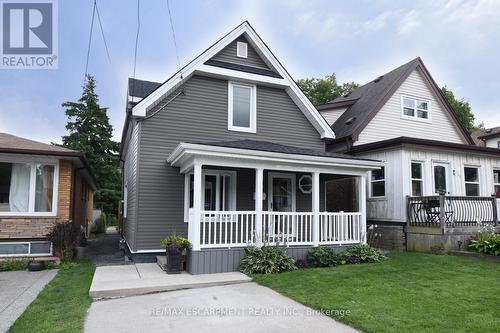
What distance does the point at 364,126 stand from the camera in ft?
47.0

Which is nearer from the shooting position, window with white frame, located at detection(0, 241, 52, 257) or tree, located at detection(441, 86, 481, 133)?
window with white frame, located at detection(0, 241, 52, 257)

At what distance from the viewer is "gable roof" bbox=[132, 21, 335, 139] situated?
10.5 m

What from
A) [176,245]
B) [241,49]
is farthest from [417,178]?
[176,245]

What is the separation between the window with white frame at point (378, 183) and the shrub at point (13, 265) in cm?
1088

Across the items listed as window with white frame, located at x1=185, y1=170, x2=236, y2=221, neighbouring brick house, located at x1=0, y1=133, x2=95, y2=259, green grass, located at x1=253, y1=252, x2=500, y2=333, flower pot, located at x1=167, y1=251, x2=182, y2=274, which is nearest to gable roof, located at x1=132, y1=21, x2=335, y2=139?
Result: window with white frame, located at x1=185, y1=170, x2=236, y2=221

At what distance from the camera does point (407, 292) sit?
647 centimetres

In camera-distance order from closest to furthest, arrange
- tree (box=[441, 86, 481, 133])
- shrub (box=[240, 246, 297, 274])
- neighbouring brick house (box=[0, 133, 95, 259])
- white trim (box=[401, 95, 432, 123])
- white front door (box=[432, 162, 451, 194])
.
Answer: shrub (box=[240, 246, 297, 274]) → neighbouring brick house (box=[0, 133, 95, 259]) → white front door (box=[432, 162, 451, 194]) → white trim (box=[401, 95, 432, 123]) → tree (box=[441, 86, 481, 133])

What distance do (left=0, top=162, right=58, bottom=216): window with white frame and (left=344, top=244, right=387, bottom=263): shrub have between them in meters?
8.19

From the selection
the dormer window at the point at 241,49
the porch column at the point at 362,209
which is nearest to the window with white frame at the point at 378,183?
the porch column at the point at 362,209

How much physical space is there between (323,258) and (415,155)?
205 inches

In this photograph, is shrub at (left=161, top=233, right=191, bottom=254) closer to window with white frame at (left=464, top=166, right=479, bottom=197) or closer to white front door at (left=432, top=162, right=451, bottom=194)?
white front door at (left=432, top=162, right=451, bottom=194)

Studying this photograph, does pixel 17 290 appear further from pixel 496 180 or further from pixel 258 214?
pixel 496 180

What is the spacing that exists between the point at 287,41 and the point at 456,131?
8.83 metres

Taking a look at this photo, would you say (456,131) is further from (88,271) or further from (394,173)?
(88,271)
